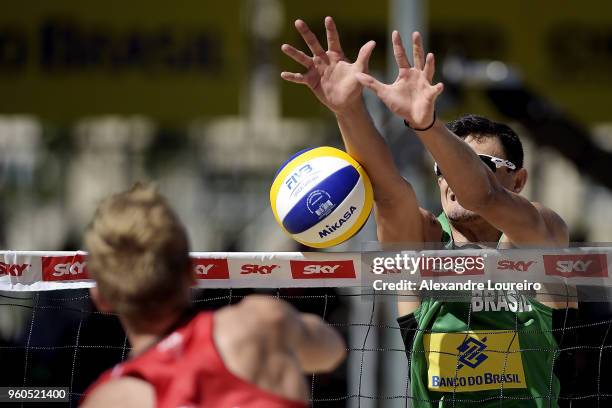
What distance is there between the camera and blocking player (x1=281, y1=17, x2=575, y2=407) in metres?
4.12

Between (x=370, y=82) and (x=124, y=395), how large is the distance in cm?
185

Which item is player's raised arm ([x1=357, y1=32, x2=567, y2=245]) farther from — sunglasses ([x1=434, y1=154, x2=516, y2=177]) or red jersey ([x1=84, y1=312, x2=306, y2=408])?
red jersey ([x1=84, y1=312, x2=306, y2=408])

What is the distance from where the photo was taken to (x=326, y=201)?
423cm

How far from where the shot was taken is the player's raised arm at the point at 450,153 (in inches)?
152

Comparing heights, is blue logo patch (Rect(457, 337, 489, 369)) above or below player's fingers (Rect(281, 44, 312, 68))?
below

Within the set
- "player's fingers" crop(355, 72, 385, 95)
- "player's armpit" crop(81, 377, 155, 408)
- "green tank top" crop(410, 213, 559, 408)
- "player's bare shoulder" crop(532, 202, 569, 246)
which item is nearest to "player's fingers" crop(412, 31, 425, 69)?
"player's fingers" crop(355, 72, 385, 95)

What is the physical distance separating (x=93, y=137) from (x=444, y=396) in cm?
1187

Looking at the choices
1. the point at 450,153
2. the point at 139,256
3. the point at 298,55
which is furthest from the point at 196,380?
the point at 298,55

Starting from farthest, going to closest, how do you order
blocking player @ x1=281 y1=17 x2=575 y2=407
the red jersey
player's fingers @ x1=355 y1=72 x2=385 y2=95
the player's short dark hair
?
the player's short dark hair, blocking player @ x1=281 y1=17 x2=575 y2=407, player's fingers @ x1=355 y1=72 x2=385 y2=95, the red jersey

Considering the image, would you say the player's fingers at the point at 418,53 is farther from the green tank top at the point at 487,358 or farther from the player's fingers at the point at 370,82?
the green tank top at the point at 487,358

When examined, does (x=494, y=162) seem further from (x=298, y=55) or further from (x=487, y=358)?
(x=298, y=55)

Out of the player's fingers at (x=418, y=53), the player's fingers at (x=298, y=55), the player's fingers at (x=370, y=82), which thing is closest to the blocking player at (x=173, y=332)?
the player's fingers at (x=370, y=82)

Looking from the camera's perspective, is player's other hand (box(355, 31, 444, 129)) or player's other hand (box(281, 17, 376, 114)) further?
player's other hand (box(281, 17, 376, 114))

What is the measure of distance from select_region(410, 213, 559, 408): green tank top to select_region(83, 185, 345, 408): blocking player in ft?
4.94
